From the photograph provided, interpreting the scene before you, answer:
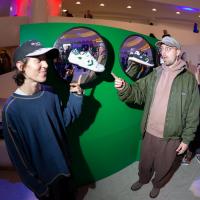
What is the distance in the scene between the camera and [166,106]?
2396 mm

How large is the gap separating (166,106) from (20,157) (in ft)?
4.61

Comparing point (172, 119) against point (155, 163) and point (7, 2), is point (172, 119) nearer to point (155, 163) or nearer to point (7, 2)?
point (155, 163)

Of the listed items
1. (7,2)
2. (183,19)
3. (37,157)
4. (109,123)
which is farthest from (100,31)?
(183,19)

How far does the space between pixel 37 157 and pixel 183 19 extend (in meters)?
11.8

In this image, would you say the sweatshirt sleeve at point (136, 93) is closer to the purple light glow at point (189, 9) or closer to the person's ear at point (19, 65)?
the person's ear at point (19, 65)

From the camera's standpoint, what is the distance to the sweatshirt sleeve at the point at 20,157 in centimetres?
162

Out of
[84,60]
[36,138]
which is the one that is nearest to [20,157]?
[36,138]

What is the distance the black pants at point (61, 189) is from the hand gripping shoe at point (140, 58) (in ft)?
4.47

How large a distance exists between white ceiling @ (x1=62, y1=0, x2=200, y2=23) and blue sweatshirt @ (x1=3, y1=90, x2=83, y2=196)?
28.7 feet

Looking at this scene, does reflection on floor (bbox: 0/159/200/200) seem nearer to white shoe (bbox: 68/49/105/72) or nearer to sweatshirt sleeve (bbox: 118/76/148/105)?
sweatshirt sleeve (bbox: 118/76/148/105)

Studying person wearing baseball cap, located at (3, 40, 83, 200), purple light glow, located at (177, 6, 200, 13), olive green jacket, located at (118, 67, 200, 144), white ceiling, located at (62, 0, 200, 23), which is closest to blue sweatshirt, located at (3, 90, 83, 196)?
person wearing baseball cap, located at (3, 40, 83, 200)

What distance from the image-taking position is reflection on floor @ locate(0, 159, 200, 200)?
8.45 feet

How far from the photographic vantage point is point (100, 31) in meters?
2.43

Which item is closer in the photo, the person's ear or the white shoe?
the person's ear
